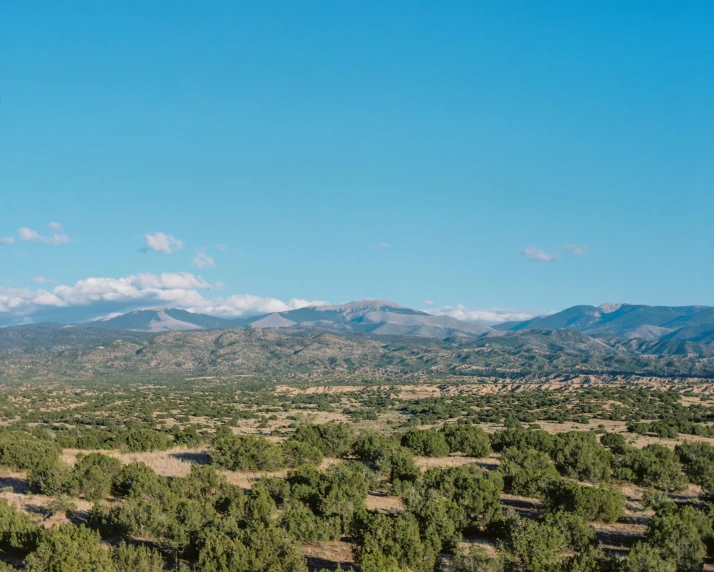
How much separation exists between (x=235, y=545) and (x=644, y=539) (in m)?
14.1

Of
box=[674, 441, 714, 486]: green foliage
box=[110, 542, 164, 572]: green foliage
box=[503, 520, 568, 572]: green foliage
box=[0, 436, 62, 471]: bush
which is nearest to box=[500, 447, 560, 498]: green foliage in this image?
box=[674, 441, 714, 486]: green foliage

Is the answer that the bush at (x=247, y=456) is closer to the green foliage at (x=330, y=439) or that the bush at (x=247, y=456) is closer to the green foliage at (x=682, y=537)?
the green foliage at (x=330, y=439)

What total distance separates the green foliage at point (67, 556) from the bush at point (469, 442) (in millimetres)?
24817

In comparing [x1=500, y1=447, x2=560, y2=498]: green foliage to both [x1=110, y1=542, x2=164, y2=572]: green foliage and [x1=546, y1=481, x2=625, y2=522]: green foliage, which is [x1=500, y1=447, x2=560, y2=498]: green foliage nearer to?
[x1=546, y1=481, x2=625, y2=522]: green foliage

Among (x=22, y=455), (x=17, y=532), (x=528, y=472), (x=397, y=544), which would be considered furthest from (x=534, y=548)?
(x=22, y=455)

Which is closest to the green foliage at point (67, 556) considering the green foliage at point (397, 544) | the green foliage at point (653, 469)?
the green foliage at point (397, 544)

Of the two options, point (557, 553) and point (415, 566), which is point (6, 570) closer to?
point (415, 566)

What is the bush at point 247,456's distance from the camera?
30.0m

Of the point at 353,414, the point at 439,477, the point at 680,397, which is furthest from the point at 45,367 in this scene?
the point at 439,477

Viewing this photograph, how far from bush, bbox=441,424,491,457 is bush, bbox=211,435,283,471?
11853 mm

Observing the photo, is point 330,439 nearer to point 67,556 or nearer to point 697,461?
point 697,461

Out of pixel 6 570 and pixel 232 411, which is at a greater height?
pixel 6 570

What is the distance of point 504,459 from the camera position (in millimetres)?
30469

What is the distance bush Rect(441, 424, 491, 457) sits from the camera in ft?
118
